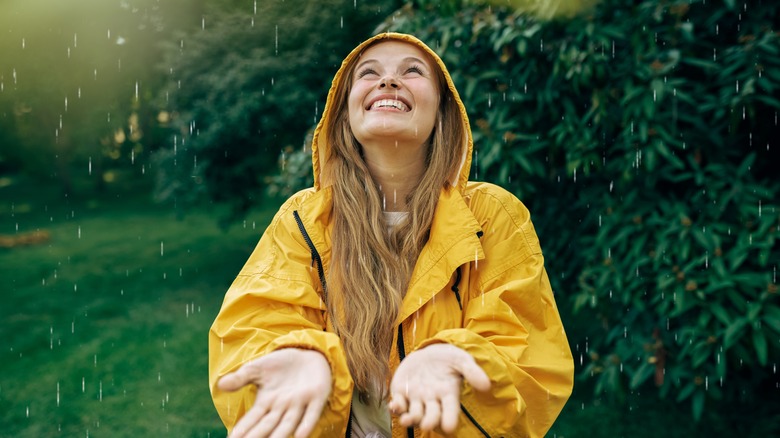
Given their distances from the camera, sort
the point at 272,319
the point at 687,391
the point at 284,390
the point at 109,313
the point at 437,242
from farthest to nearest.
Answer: the point at 109,313 < the point at 687,391 < the point at 437,242 < the point at 272,319 < the point at 284,390

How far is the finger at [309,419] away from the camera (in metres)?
1.49

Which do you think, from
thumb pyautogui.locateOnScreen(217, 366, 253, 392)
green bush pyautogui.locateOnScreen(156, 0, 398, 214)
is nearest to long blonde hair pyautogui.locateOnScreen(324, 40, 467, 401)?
thumb pyautogui.locateOnScreen(217, 366, 253, 392)

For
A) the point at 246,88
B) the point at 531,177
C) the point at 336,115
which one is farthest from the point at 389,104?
the point at 246,88

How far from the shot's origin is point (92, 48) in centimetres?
901

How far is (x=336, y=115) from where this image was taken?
251cm

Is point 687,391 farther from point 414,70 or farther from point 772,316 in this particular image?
point 414,70

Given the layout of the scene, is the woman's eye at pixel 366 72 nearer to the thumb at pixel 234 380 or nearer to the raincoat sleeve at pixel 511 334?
the raincoat sleeve at pixel 511 334

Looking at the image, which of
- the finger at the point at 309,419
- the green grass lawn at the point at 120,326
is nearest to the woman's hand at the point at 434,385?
the finger at the point at 309,419

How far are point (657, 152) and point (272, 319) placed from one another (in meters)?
2.12

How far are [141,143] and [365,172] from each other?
10.1 meters

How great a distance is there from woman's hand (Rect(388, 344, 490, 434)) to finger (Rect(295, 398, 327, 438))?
0.17 m

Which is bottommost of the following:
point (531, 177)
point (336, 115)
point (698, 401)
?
point (698, 401)

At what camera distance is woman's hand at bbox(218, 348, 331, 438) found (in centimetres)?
146

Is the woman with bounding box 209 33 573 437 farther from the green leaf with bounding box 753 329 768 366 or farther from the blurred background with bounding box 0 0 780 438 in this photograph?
the green leaf with bounding box 753 329 768 366
